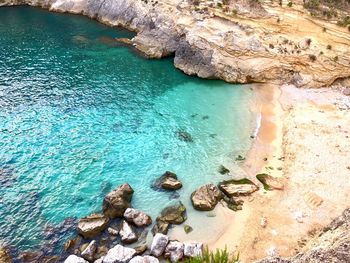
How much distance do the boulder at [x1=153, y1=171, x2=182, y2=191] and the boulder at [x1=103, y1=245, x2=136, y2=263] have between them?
8777mm

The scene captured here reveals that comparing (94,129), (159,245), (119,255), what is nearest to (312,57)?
(94,129)

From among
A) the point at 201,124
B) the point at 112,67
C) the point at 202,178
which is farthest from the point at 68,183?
the point at 112,67

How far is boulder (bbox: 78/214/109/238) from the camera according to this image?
106ft

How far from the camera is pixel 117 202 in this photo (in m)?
34.7

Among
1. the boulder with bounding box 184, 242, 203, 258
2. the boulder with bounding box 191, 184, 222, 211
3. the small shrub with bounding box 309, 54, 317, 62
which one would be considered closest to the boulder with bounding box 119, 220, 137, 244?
the boulder with bounding box 184, 242, 203, 258

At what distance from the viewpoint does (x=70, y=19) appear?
82938 mm

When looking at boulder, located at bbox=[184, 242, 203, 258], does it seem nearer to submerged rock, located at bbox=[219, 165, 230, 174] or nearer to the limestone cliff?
submerged rock, located at bbox=[219, 165, 230, 174]

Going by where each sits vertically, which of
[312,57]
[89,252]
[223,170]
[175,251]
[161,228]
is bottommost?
[89,252]

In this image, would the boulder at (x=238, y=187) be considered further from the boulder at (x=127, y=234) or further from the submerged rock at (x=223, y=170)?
the boulder at (x=127, y=234)

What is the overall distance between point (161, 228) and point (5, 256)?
43.7 ft

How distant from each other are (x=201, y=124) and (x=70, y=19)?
5062 centimetres

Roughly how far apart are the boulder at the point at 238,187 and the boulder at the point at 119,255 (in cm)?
1159

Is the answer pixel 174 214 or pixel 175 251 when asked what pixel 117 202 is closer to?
pixel 174 214

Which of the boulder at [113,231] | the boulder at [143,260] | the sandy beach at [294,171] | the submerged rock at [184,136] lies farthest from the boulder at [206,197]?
the submerged rock at [184,136]
